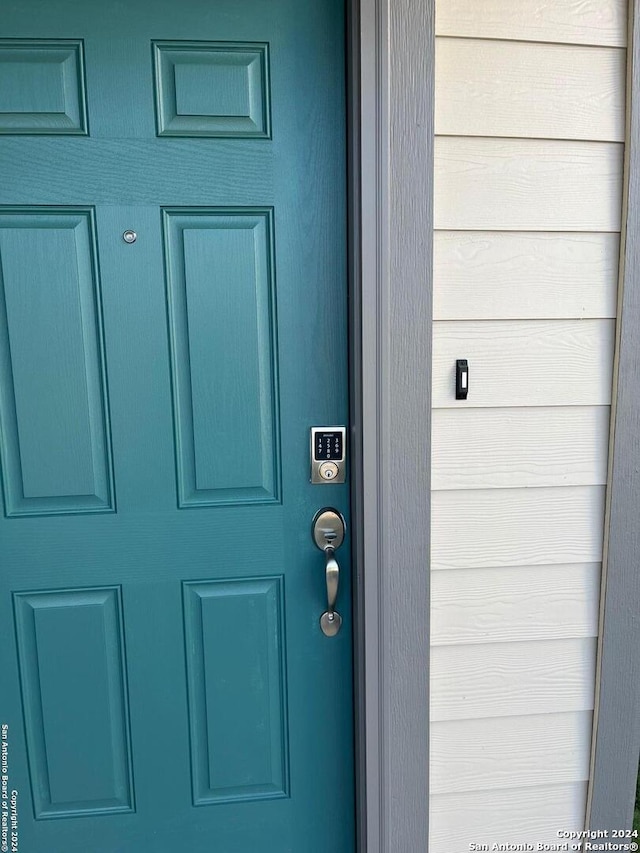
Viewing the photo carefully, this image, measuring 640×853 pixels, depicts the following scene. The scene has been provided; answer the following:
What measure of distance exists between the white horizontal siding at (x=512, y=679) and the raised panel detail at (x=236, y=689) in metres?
0.40

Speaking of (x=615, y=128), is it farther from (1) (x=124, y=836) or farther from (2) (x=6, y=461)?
(1) (x=124, y=836)

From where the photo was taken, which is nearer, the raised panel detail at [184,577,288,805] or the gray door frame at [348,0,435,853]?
the gray door frame at [348,0,435,853]

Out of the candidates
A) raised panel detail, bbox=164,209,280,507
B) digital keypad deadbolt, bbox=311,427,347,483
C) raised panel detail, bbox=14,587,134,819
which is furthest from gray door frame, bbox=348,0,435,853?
raised panel detail, bbox=14,587,134,819

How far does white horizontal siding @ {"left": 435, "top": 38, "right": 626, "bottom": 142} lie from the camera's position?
3.92 feet

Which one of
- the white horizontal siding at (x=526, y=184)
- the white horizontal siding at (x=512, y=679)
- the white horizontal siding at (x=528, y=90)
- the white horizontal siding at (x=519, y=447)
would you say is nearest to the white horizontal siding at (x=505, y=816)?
the white horizontal siding at (x=512, y=679)

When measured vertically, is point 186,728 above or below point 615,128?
below

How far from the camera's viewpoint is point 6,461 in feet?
4.37

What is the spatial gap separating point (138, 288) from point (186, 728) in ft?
3.45

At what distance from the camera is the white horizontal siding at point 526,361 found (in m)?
1.26

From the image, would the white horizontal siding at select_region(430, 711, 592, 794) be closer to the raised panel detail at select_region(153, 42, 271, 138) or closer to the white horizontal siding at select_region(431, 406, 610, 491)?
the white horizontal siding at select_region(431, 406, 610, 491)

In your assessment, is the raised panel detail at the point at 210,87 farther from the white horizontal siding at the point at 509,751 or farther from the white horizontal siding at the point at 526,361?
the white horizontal siding at the point at 509,751

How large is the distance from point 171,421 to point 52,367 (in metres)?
0.29

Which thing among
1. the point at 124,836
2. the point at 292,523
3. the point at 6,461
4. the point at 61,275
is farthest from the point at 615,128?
the point at 124,836

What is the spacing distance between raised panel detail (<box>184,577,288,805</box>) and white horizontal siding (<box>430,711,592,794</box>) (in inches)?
15.3
